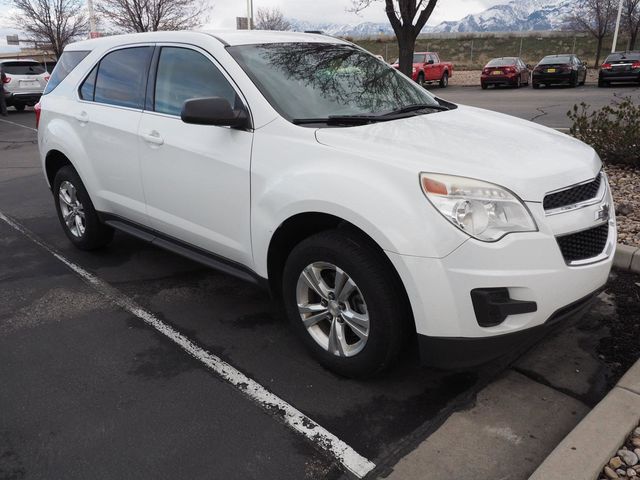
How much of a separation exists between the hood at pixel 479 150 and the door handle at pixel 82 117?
246 centimetres

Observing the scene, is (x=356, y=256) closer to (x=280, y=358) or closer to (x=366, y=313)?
(x=366, y=313)

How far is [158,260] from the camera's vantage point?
5.12 meters

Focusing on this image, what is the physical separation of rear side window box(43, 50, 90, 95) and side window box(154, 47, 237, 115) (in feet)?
4.40

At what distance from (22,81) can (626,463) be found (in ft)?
70.6

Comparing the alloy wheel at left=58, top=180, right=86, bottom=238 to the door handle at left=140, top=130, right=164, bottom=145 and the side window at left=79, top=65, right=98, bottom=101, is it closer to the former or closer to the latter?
the side window at left=79, top=65, right=98, bottom=101

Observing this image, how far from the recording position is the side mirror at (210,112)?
3.14m

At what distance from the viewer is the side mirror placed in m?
3.14

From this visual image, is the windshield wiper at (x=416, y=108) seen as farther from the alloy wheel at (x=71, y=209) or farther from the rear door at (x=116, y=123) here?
the alloy wheel at (x=71, y=209)

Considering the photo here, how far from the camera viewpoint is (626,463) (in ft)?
7.77

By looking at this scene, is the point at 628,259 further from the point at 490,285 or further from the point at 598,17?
the point at 598,17

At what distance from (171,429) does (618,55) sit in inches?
1043

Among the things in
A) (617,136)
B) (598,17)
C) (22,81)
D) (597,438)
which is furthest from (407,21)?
(598,17)

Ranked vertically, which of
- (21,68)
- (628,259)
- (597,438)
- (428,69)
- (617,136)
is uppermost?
(21,68)

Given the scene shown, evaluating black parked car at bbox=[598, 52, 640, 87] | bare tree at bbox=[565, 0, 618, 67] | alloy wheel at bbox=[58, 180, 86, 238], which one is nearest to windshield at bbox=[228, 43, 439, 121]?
alloy wheel at bbox=[58, 180, 86, 238]
